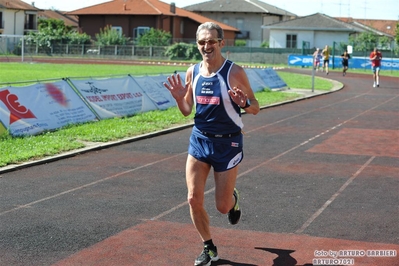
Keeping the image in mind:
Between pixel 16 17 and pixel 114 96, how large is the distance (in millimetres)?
75285

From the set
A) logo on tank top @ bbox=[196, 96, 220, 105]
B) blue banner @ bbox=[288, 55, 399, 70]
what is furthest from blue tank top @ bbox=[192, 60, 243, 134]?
blue banner @ bbox=[288, 55, 399, 70]

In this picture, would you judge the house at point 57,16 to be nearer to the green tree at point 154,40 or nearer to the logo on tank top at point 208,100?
the green tree at point 154,40

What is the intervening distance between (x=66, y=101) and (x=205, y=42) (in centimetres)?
1154

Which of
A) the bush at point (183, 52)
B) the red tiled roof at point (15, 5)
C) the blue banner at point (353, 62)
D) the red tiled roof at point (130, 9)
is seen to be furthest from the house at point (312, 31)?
the red tiled roof at point (15, 5)

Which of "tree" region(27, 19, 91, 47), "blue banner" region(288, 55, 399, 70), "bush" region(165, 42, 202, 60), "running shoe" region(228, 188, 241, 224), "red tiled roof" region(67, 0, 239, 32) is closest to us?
"running shoe" region(228, 188, 241, 224)

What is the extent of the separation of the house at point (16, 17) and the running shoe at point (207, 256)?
83147 mm

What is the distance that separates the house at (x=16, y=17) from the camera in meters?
89.3

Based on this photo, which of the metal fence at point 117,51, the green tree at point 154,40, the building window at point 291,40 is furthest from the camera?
the building window at point 291,40

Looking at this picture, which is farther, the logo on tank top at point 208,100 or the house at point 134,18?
the house at point 134,18

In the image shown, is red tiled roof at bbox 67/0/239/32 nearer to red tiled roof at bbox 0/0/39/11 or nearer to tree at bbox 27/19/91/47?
red tiled roof at bbox 0/0/39/11

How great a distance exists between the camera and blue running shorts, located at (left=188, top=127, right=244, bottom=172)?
741 cm

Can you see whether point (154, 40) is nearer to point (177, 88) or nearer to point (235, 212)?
point (235, 212)

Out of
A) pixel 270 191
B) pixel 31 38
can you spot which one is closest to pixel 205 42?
pixel 270 191

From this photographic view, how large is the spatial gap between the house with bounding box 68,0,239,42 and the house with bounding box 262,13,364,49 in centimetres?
590
